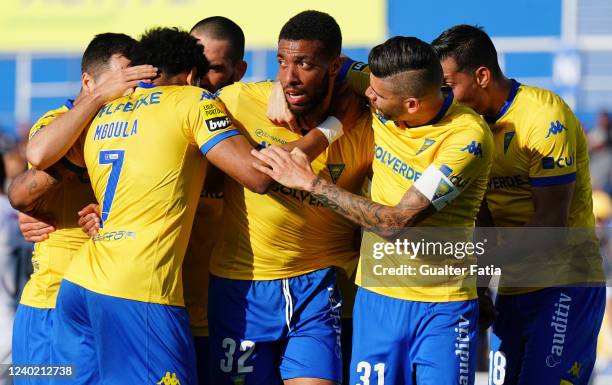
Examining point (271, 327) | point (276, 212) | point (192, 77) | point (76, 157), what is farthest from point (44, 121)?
point (271, 327)

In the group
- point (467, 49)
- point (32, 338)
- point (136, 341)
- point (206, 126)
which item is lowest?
point (32, 338)

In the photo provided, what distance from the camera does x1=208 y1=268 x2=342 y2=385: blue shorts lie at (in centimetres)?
610

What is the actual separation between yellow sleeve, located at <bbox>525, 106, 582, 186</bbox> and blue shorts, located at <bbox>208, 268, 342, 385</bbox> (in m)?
1.51

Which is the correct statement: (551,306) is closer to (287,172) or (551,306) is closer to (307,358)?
(307,358)

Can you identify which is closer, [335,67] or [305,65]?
[305,65]

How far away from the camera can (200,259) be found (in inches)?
267

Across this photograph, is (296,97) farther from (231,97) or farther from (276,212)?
(276,212)

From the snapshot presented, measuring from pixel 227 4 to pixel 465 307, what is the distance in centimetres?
1590

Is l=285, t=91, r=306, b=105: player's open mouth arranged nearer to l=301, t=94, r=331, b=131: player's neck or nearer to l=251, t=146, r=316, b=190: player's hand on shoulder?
l=301, t=94, r=331, b=131: player's neck

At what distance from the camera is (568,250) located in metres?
6.62

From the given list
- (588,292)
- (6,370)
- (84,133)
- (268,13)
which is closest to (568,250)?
(588,292)

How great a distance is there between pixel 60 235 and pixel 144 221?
1.15 m

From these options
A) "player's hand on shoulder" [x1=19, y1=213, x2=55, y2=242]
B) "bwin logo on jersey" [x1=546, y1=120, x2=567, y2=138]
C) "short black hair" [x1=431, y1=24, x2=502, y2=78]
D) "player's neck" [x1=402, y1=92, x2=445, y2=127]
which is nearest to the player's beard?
"player's neck" [x1=402, y1=92, x2=445, y2=127]

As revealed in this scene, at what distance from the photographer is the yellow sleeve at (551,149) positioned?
6.25 m
